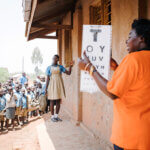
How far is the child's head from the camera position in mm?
1255

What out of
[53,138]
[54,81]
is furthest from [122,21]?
[54,81]

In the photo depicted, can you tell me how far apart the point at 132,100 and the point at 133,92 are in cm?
6

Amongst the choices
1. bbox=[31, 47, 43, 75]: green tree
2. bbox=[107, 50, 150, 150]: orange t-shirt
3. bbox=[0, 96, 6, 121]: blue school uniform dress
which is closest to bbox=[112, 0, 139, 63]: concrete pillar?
bbox=[107, 50, 150, 150]: orange t-shirt

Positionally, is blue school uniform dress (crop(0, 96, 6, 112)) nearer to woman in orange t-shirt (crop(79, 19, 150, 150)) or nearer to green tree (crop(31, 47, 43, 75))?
woman in orange t-shirt (crop(79, 19, 150, 150))

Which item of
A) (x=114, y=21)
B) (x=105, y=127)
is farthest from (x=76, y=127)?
(x=114, y=21)

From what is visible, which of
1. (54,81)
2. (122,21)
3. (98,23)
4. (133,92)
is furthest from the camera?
(54,81)

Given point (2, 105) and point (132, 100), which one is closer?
point (132, 100)

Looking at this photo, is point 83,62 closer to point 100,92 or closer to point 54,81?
point 100,92

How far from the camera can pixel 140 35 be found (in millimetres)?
1264

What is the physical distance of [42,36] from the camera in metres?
7.92

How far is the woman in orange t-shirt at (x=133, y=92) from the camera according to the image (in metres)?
1.16

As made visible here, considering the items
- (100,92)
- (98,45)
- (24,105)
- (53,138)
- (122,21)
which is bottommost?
(53,138)

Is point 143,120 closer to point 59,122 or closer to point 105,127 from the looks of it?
point 105,127

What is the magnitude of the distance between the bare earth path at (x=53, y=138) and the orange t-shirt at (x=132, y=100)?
7.69 ft
